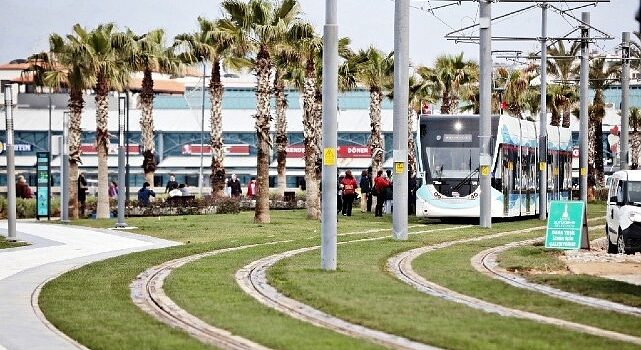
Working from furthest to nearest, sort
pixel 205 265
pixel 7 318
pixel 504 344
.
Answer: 1. pixel 205 265
2. pixel 7 318
3. pixel 504 344

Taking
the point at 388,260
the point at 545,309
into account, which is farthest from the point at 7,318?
the point at 388,260

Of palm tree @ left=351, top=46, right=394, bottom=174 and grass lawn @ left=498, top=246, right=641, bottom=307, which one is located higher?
palm tree @ left=351, top=46, right=394, bottom=174

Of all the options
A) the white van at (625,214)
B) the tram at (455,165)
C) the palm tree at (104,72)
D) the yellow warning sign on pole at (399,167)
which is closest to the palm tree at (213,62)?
the palm tree at (104,72)

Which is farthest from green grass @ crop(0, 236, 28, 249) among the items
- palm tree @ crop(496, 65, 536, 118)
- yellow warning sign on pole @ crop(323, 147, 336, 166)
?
palm tree @ crop(496, 65, 536, 118)

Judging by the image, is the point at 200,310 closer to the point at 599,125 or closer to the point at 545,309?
the point at 545,309

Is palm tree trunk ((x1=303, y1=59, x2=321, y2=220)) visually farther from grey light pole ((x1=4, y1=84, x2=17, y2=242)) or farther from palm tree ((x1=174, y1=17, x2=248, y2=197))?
grey light pole ((x1=4, y1=84, x2=17, y2=242))

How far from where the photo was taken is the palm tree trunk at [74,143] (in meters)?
57.2

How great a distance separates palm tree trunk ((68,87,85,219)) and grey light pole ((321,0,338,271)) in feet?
113

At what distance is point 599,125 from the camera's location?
294ft

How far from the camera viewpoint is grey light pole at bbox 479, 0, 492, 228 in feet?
144

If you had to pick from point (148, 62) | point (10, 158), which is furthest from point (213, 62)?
point (10, 158)

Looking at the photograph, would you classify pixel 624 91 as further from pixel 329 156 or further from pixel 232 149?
pixel 232 149

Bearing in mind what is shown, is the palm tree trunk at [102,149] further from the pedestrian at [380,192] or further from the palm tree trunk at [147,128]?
the pedestrian at [380,192]

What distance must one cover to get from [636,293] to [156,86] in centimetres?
14636
